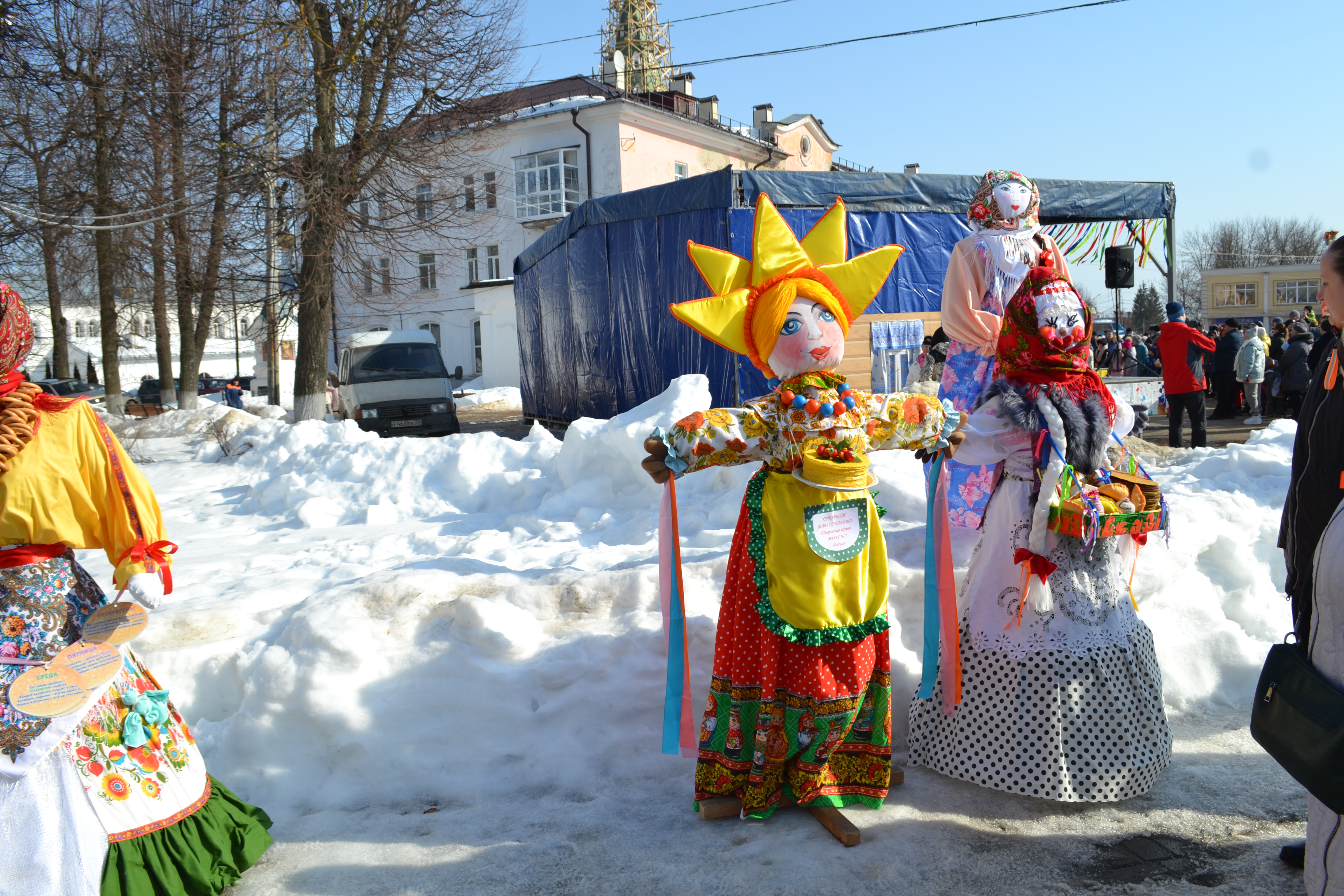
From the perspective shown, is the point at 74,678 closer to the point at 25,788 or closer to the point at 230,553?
the point at 25,788

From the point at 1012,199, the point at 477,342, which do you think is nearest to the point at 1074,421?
the point at 1012,199

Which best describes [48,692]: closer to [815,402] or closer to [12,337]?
[12,337]

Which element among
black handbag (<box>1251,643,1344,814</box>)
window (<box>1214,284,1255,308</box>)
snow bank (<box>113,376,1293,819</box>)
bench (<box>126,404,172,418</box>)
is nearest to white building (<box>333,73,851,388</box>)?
bench (<box>126,404,172,418</box>)

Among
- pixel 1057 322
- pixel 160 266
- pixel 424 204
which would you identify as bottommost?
pixel 1057 322

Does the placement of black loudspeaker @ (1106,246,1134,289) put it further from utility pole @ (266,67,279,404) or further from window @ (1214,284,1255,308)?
window @ (1214,284,1255,308)

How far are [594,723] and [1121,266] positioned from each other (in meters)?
11.3

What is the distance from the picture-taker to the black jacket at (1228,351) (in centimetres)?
1489

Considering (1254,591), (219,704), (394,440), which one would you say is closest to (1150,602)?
(1254,591)

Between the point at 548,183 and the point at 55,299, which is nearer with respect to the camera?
the point at 55,299

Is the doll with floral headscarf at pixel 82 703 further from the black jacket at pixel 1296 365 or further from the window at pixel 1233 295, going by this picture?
the window at pixel 1233 295

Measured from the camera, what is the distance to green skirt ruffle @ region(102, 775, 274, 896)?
248 centimetres

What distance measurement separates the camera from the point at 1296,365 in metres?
12.8

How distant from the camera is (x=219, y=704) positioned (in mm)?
4039

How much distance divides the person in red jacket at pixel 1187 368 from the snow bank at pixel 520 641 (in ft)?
15.3
